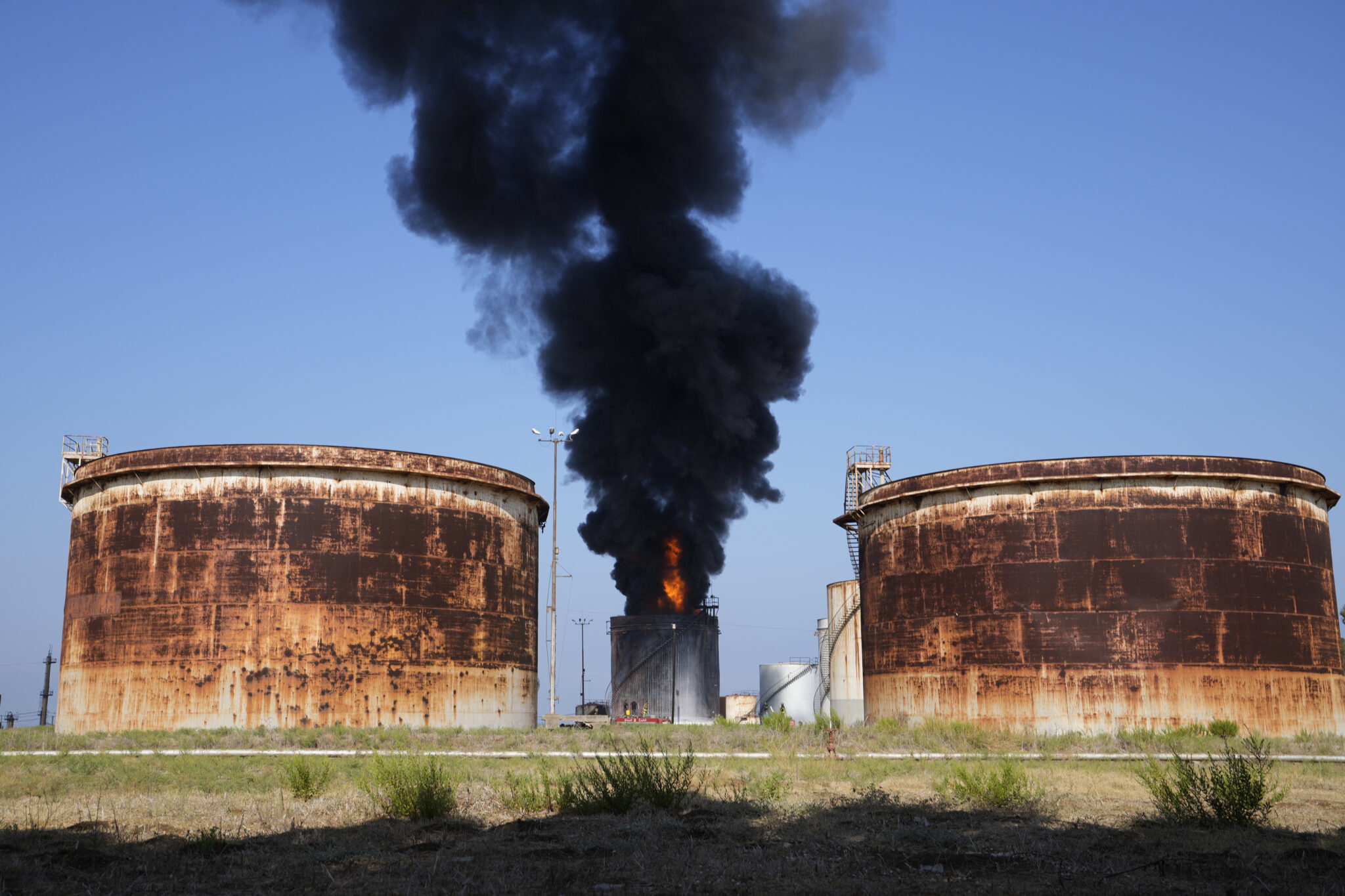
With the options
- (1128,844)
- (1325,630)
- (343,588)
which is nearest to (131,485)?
(343,588)

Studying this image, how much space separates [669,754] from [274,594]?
12984 mm

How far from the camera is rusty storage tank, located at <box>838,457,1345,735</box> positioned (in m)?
28.1

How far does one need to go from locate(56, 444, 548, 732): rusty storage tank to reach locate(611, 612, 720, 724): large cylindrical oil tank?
21.1m

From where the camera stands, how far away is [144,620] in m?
29.2

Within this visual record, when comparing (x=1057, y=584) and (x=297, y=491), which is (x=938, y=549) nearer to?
(x=1057, y=584)

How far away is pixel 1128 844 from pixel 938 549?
20920mm

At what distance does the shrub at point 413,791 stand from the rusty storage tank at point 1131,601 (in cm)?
1940

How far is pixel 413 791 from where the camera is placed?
12.9m

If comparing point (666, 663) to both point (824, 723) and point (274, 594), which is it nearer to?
point (824, 723)

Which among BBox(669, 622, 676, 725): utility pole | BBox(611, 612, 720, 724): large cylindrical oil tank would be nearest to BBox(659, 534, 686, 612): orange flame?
BBox(611, 612, 720, 724): large cylindrical oil tank

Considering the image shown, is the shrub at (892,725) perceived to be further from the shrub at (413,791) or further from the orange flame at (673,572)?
the orange flame at (673,572)

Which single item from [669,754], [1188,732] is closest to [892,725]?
[1188,732]

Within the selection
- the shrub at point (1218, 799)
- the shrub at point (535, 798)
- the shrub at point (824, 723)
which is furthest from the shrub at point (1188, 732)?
the shrub at point (535, 798)

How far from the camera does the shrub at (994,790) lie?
46.3 ft
